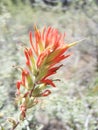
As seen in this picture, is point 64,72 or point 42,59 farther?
point 64,72

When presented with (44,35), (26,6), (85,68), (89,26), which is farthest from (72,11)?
(44,35)

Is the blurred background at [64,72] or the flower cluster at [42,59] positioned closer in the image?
the flower cluster at [42,59]

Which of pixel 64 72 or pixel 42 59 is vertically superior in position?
pixel 42 59

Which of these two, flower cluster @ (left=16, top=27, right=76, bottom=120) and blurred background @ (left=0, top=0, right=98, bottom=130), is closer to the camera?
flower cluster @ (left=16, top=27, right=76, bottom=120)

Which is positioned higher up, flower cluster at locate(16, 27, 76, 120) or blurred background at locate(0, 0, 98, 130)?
flower cluster at locate(16, 27, 76, 120)

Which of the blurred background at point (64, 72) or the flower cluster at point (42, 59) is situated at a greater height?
the flower cluster at point (42, 59)
